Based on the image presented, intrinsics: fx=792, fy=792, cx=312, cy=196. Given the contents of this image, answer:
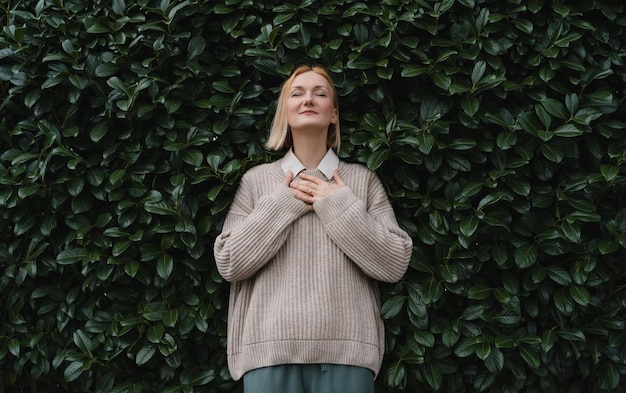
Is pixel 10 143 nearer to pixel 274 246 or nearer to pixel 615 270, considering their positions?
pixel 274 246

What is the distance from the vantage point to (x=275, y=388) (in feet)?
9.04

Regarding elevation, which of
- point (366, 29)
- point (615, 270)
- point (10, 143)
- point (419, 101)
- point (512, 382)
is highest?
point (366, 29)

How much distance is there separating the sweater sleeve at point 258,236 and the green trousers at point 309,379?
36 cm

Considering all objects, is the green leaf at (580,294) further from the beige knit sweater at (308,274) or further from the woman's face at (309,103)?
the woman's face at (309,103)

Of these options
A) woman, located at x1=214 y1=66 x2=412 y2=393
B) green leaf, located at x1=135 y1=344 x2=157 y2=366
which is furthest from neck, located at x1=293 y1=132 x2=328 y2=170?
green leaf, located at x1=135 y1=344 x2=157 y2=366

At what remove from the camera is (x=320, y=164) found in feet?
9.93

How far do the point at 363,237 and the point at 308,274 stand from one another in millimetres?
240

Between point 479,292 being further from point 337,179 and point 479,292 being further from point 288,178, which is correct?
point 288,178

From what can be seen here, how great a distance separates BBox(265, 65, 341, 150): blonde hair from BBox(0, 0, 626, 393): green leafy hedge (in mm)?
75

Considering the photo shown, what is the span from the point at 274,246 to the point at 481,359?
0.99 meters

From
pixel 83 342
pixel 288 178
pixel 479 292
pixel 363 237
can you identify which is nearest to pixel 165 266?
pixel 83 342

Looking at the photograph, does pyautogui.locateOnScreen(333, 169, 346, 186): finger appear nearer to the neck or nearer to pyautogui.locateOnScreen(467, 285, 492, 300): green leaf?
the neck

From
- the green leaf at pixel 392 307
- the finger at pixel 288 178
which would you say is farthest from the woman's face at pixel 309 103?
the green leaf at pixel 392 307

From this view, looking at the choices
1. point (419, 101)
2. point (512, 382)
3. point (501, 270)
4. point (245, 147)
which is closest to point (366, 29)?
point (419, 101)
